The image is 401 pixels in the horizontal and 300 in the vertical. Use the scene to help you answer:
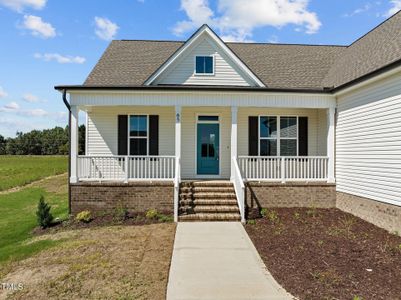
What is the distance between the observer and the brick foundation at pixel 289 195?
1060 centimetres

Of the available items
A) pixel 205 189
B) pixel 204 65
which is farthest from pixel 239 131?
pixel 205 189

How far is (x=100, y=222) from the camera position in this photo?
9500mm

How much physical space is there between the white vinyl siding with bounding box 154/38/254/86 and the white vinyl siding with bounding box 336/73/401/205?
12.1 feet

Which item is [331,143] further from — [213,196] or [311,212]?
[213,196]

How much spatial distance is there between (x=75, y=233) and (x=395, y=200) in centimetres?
800

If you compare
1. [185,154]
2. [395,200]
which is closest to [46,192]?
[185,154]

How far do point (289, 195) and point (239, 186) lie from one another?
1897 mm

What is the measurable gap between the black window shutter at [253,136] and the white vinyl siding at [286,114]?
0.17 m

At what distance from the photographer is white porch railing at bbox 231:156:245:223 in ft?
30.4

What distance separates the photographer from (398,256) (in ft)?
20.7

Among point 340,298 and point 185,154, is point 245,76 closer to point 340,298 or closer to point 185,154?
point 185,154

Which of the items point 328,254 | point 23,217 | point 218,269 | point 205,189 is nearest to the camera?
point 218,269

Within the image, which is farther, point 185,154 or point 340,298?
point 185,154

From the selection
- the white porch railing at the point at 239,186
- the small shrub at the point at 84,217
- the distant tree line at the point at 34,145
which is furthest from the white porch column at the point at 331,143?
the distant tree line at the point at 34,145
